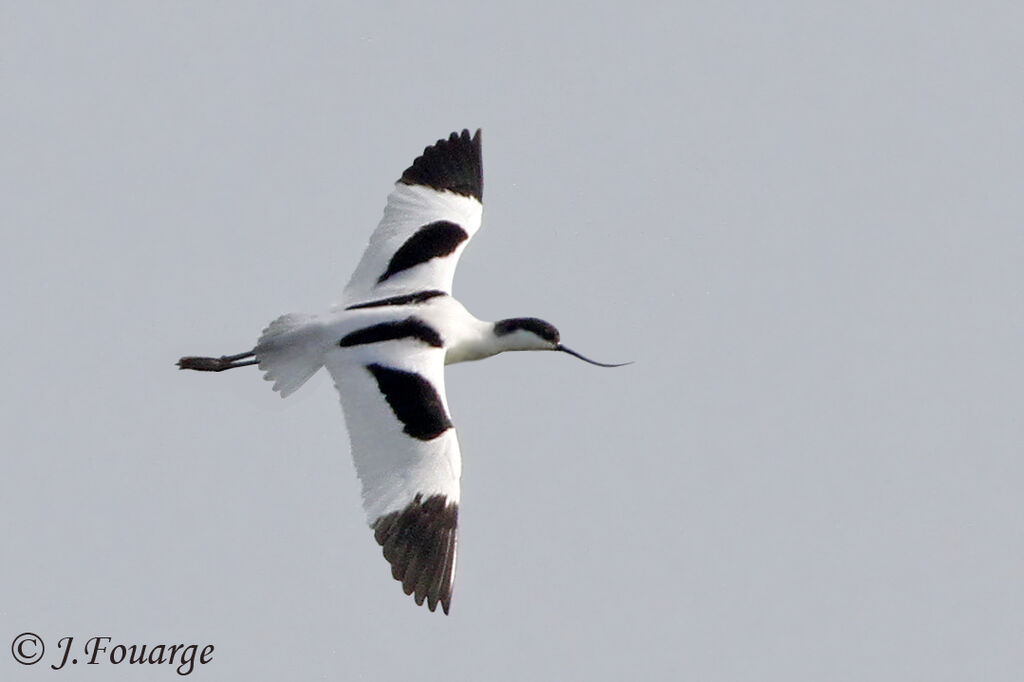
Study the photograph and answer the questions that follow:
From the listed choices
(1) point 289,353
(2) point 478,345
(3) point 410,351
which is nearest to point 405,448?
(3) point 410,351

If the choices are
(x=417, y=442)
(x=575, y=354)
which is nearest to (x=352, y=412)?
(x=417, y=442)

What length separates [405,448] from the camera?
1124 centimetres

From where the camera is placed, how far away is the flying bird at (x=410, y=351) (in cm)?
1101

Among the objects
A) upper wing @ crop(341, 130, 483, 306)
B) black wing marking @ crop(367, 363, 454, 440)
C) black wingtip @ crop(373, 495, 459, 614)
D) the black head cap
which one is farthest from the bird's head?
black wingtip @ crop(373, 495, 459, 614)

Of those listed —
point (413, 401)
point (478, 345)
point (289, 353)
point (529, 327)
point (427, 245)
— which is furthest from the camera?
point (427, 245)

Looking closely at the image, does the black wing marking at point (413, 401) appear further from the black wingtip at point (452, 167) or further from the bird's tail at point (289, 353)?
the black wingtip at point (452, 167)

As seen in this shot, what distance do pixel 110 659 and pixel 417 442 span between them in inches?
102

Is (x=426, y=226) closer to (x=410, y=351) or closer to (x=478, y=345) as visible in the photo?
(x=478, y=345)

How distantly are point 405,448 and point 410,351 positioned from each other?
35.1 inches

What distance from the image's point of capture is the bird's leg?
42.1ft

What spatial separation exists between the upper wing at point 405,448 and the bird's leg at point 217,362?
1.17 meters

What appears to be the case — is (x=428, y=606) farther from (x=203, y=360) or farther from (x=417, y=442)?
(x=203, y=360)

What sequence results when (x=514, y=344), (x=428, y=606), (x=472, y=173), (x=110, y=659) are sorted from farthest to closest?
(x=472, y=173) → (x=514, y=344) → (x=110, y=659) → (x=428, y=606)

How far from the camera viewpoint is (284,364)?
12.0 meters
